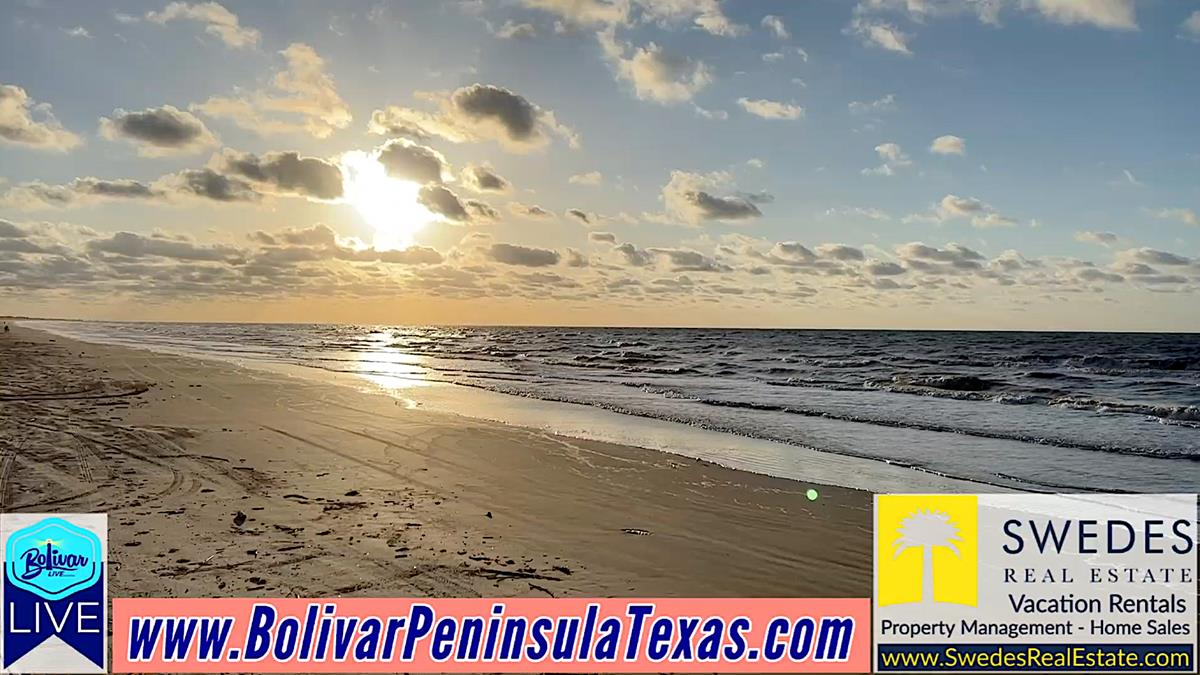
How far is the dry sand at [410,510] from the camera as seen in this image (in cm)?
611

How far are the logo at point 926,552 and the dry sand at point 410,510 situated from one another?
0.24 metres

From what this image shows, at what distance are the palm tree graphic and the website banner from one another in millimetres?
1049

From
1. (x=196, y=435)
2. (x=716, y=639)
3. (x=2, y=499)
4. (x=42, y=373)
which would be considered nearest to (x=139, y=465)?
(x=2, y=499)

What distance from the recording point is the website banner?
15.8ft

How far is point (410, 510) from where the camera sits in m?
8.16

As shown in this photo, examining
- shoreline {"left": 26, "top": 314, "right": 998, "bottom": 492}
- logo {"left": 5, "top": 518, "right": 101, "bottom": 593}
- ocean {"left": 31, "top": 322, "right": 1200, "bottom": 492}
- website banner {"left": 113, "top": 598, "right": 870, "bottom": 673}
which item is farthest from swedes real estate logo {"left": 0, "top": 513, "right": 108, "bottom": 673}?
ocean {"left": 31, "top": 322, "right": 1200, "bottom": 492}

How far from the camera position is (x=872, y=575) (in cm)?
661

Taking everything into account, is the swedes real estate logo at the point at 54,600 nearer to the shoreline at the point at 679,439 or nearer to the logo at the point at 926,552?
the logo at the point at 926,552

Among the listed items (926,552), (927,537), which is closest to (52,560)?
(926,552)

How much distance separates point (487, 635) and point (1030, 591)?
489 cm

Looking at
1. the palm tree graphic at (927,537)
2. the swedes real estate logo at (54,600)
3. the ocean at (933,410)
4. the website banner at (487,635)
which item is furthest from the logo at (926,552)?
the swedes real estate logo at (54,600)

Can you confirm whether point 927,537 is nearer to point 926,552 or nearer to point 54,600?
point 926,552

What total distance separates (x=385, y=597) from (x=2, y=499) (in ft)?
18.2

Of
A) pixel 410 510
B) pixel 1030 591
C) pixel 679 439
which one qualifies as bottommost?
pixel 1030 591
